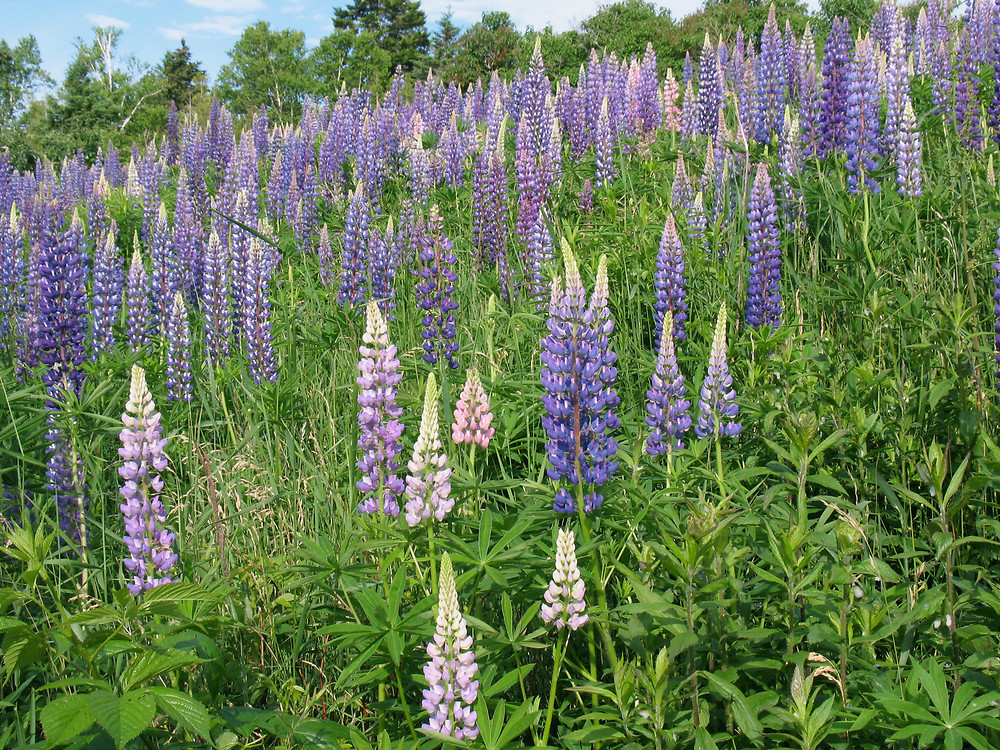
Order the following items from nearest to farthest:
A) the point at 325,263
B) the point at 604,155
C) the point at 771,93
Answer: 1. the point at 325,263
2. the point at 604,155
3. the point at 771,93

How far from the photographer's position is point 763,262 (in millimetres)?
3857

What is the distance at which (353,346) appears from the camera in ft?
14.1

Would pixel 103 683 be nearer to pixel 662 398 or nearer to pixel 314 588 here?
pixel 314 588

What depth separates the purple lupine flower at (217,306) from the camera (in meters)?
4.58

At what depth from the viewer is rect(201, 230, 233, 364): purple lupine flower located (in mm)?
4578

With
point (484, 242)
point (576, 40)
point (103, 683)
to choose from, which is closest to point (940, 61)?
point (484, 242)

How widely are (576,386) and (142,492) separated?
132 cm

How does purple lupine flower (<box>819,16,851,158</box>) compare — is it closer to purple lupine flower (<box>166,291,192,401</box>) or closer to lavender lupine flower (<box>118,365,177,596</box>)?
purple lupine flower (<box>166,291,192,401</box>)

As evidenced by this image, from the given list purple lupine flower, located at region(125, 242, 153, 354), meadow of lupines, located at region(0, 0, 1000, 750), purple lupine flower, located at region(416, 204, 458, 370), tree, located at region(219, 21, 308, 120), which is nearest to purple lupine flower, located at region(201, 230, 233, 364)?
meadow of lupines, located at region(0, 0, 1000, 750)

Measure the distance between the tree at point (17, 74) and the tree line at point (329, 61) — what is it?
106 millimetres

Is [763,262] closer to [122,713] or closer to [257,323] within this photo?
[257,323]

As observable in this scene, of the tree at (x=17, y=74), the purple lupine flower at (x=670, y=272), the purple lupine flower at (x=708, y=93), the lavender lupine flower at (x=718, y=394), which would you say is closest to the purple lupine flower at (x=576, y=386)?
the lavender lupine flower at (x=718, y=394)

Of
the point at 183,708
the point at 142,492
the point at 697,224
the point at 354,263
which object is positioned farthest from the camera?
the point at 354,263

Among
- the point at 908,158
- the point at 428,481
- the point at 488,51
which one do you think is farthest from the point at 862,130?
the point at 488,51
